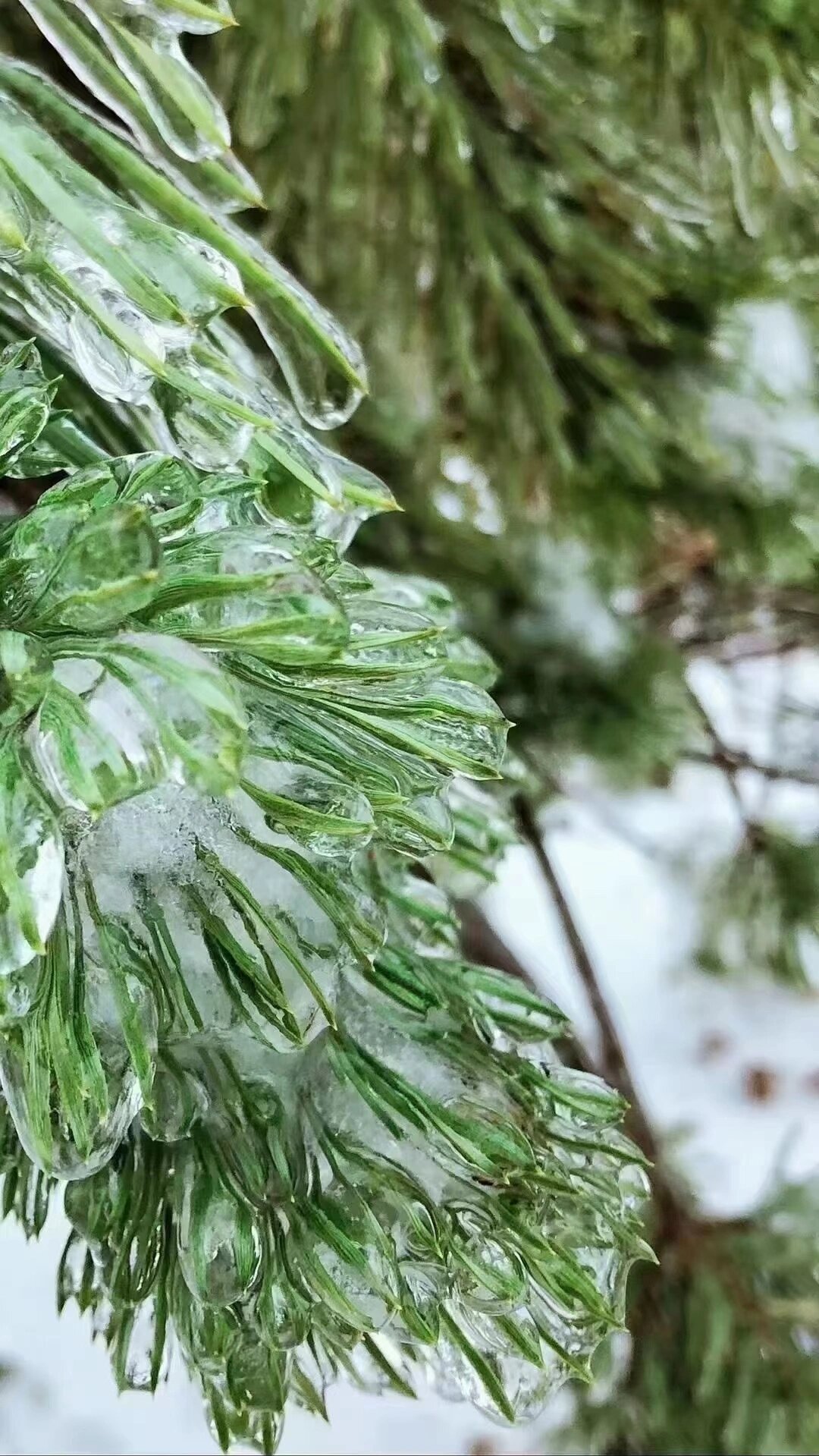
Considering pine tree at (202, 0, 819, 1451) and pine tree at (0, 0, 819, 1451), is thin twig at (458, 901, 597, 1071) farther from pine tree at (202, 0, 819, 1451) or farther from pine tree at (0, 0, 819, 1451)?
pine tree at (0, 0, 819, 1451)

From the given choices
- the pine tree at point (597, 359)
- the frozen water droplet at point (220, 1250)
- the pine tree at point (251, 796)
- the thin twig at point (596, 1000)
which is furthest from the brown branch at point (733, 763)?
the frozen water droplet at point (220, 1250)

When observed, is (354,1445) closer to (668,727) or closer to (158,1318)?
(668,727)

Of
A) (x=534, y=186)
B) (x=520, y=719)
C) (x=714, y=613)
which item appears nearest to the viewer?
(x=534, y=186)

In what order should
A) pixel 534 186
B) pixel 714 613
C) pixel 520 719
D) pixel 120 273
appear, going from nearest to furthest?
pixel 120 273, pixel 534 186, pixel 520 719, pixel 714 613

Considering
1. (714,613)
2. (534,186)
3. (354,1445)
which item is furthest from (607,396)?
(354,1445)

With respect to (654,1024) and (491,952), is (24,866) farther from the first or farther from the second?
(654,1024)

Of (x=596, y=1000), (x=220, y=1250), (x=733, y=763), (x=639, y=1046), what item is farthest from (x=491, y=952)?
(x=639, y=1046)
